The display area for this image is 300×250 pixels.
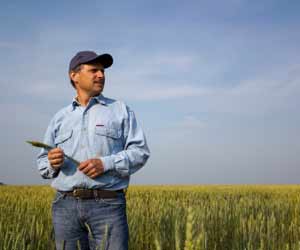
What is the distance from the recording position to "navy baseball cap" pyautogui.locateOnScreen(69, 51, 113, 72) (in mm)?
2443

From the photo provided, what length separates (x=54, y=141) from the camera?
256 cm

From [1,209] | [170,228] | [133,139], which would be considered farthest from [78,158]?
[1,209]

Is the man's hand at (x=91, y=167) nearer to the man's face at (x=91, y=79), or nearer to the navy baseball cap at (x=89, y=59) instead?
the man's face at (x=91, y=79)

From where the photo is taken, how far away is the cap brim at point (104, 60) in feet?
8.04

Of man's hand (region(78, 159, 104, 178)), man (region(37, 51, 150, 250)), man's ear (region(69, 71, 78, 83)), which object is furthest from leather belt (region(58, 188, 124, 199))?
man's ear (region(69, 71, 78, 83))

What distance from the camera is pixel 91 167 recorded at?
216cm

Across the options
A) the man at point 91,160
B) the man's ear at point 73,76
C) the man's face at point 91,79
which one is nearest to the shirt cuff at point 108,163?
the man at point 91,160

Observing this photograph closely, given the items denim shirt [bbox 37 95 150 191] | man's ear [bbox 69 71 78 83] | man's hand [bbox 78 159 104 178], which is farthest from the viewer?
man's ear [bbox 69 71 78 83]

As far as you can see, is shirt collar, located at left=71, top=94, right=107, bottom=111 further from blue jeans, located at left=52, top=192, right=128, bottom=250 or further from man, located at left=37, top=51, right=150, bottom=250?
blue jeans, located at left=52, top=192, right=128, bottom=250

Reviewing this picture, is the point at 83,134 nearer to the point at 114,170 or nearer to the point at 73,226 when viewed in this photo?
the point at 114,170

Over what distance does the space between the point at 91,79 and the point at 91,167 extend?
55 cm

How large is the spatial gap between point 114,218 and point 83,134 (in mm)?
501

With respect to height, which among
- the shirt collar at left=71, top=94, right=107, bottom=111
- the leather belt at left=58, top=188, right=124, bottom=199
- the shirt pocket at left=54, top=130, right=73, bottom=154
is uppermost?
the shirt collar at left=71, top=94, right=107, bottom=111

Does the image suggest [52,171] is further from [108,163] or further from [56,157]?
[108,163]
